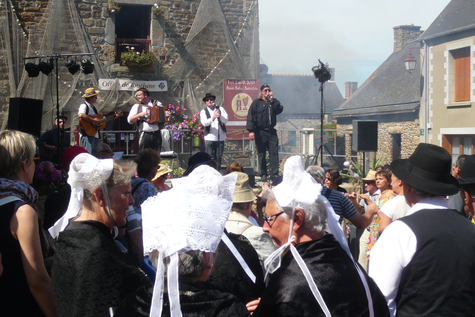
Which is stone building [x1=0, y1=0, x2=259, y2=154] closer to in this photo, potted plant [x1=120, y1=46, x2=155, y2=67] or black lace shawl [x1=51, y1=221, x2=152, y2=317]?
potted plant [x1=120, y1=46, x2=155, y2=67]

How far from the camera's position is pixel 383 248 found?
211cm

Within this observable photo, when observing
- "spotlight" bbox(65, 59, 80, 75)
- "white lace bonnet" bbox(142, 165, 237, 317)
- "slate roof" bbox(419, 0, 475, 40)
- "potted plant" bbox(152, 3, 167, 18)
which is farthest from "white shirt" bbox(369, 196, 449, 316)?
"slate roof" bbox(419, 0, 475, 40)

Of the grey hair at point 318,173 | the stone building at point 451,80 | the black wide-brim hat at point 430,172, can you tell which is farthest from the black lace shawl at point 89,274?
the stone building at point 451,80

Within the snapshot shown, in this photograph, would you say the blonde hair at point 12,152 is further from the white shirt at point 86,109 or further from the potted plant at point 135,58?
the potted plant at point 135,58

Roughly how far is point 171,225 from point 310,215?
63cm

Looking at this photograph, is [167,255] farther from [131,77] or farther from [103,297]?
[131,77]

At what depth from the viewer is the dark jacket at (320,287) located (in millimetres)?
1554

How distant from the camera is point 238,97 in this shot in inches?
457

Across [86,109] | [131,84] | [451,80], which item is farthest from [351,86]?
[86,109]

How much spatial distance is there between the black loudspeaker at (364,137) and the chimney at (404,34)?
72.5 ft

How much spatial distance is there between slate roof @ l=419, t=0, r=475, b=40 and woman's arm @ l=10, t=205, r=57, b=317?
15.7m

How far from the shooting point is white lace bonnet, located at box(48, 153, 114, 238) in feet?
6.39

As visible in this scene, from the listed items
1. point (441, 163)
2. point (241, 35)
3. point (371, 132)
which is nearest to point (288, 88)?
point (241, 35)

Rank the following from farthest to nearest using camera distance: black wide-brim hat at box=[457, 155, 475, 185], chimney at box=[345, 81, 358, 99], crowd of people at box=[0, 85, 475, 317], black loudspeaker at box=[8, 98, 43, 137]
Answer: chimney at box=[345, 81, 358, 99] < black loudspeaker at box=[8, 98, 43, 137] < black wide-brim hat at box=[457, 155, 475, 185] < crowd of people at box=[0, 85, 475, 317]
